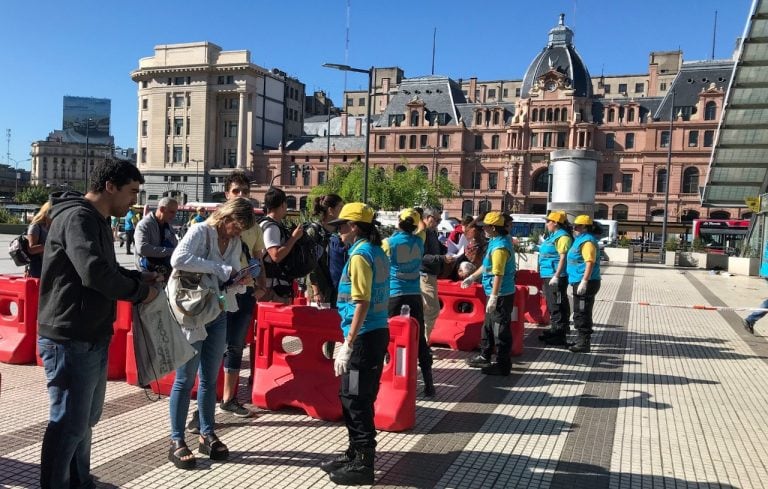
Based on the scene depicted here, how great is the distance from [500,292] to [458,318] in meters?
1.86

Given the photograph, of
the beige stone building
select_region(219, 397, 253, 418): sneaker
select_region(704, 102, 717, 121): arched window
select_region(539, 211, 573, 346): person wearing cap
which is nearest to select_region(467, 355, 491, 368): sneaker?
select_region(539, 211, 573, 346): person wearing cap

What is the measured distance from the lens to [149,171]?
82875 millimetres

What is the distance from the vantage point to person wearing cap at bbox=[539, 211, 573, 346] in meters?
9.02

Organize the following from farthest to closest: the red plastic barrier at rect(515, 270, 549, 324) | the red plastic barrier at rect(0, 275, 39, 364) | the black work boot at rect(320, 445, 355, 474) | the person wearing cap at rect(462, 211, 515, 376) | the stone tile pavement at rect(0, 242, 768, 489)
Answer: the red plastic barrier at rect(515, 270, 549, 324)
the person wearing cap at rect(462, 211, 515, 376)
the red plastic barrier at rect(0, 275, 39, 364)
the stone tile pavement at rect(0, 242, 768, 489)
the black work boot at rect(320, 445, 355, 474)

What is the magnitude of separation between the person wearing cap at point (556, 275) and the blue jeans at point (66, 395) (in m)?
6.86

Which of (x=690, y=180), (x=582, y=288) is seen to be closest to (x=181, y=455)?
(x=582, y=288)

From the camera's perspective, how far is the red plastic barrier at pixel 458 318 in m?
8.70

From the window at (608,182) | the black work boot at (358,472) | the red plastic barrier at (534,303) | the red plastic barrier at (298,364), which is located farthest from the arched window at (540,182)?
the black work boot at (358,472)

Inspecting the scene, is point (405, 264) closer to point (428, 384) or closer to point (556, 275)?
point (428, 384)

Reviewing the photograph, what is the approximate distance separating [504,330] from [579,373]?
4.14 ft

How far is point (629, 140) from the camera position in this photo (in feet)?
225

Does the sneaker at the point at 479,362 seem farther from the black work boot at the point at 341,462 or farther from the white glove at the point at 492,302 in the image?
the black work boot at the point at 341,462

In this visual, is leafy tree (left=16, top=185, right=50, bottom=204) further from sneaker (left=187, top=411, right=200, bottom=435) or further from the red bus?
sneaker (left=187, top=411, right=200, bottom=435)

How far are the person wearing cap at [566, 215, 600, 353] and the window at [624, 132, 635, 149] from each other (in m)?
64.8
